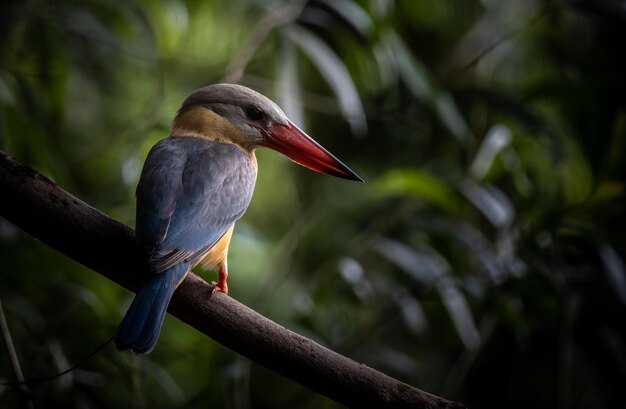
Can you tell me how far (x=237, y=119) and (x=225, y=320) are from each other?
88 cm

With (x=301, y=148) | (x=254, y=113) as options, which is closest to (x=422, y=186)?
(x=301, y=148)

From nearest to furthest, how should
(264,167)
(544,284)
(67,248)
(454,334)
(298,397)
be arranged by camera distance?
(67,248)
(544,284)
(454,334)
(298,397)
(264,167)

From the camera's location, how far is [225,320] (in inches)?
65.0

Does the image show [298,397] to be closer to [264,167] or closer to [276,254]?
[276,254]

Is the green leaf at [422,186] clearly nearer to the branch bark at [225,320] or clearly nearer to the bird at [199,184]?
the bird at [199,184]

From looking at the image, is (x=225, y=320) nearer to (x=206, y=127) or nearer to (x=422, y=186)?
(x=206, y=127)

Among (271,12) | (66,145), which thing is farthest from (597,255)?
(66,145)

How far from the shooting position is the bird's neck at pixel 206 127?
2324 millimetres

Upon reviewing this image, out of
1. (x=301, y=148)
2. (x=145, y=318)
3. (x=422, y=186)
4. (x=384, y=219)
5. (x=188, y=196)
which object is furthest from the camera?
(x=384, y=219)

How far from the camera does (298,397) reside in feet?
10.6

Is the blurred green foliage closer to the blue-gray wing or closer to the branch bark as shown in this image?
the blue-gray wing

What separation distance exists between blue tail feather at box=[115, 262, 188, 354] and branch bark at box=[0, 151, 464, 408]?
10 cm

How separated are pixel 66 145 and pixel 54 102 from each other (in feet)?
3.25

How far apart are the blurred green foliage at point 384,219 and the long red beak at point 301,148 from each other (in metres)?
0.44
